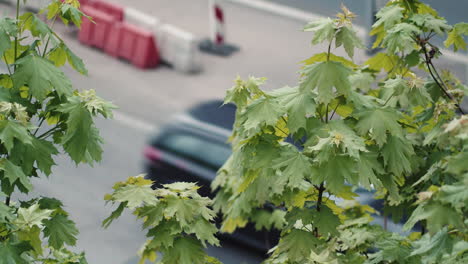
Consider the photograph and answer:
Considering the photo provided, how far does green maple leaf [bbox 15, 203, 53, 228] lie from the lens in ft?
17.2

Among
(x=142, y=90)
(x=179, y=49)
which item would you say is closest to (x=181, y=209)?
(x=142, y=90)

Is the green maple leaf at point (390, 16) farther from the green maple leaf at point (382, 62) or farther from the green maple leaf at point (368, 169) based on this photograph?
the green maple leaf at point (368, 169)

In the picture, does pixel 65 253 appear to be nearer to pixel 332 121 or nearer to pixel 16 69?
pixel 16 69

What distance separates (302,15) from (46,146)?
60.0 feet

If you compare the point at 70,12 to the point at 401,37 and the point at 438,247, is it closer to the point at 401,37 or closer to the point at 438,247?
the point at 401,37

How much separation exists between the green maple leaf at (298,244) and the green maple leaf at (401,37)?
142cm

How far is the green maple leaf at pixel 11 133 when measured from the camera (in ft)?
17.2

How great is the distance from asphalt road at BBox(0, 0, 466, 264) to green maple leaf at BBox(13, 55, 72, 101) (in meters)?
7.97

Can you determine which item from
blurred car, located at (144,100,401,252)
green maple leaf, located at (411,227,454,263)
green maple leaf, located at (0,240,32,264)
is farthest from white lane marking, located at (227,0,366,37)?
green maple leaf, located at (0,240,32,264)

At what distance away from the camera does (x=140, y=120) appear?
18031 mm

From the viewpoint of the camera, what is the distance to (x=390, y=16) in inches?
256

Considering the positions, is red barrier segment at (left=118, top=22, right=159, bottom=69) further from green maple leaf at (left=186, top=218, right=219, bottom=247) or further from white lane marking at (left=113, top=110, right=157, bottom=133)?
green maple leaf at (left=186, top=218, right=219, bottom=247)

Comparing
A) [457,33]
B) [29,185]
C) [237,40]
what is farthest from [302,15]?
[29,185]

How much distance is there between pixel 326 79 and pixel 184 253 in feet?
4.59
